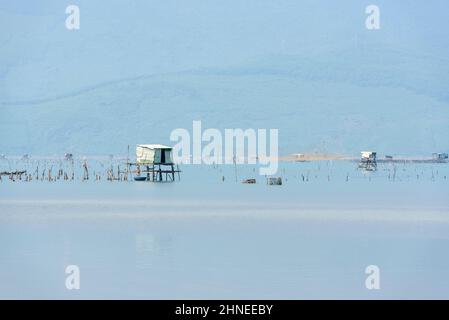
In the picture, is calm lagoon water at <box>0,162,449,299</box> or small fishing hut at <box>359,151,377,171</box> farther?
small fishing hut at <box>359,151,377,171</box>

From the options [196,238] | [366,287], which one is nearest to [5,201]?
[196,238]

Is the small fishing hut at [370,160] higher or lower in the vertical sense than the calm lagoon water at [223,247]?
higher

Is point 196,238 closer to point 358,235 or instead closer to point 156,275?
point 358,235

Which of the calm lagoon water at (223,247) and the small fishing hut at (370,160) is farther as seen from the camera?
the small fishing hut at (370,160)

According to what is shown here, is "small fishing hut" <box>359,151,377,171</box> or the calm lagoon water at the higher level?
"small fishing hut" <box>359,151,377,171</box>

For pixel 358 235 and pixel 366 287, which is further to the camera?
pixel 358 235

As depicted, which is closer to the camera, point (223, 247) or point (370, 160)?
point (223, 247)
